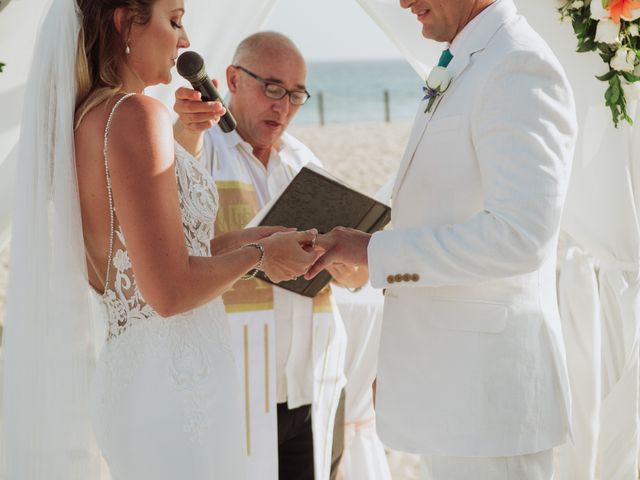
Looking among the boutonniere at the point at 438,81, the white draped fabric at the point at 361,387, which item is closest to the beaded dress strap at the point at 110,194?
the boutonniere at the point at 438,81

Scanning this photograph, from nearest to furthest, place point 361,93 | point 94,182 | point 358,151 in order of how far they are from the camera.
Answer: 1. point 94,182
2. point 358,151
3. point 361,93

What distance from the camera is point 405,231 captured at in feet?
7.01

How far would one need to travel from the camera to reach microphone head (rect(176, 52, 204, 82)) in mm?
2303

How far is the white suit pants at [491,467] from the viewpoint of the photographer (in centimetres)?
218

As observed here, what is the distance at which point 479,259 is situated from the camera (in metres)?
2.02

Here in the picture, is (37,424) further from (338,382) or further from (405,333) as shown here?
(338,382)

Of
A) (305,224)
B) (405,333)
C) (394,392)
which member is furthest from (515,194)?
(305,224)

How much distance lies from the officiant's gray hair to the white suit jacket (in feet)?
4.16

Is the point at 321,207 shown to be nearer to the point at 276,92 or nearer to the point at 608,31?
the point at 276,92

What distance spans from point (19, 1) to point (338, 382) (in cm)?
208

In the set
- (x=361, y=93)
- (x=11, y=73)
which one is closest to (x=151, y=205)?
(x=11, y=73)

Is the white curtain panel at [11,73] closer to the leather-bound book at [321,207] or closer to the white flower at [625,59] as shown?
the leather-bound book at [321,207]

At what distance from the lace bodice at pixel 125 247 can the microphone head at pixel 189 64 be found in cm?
28

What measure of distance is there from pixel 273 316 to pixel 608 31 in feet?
5.85
